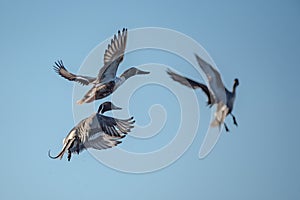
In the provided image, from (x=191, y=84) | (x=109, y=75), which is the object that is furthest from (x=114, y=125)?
(x=191, y=84)

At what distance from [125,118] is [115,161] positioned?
0.51m

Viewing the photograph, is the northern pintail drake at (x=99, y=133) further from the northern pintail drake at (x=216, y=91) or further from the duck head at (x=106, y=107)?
the northern pintail drake at (x=216, y=91)

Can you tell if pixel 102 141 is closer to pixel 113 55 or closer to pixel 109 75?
pixel 109 75

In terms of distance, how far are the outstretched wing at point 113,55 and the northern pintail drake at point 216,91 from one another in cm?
80

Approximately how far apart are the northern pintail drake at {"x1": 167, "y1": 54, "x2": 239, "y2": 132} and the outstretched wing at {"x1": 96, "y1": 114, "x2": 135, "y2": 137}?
2.84 ft

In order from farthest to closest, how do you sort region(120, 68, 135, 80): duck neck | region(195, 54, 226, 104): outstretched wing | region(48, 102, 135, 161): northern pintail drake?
region(120, 68, 135, 80): duck neck, region(48, 102, 135, 161): northern pintail drake, region(195, 54, 226, 104): outstretched wing

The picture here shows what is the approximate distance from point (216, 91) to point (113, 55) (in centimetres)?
130

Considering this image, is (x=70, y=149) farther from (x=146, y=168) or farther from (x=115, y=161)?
(x=146, y=168)

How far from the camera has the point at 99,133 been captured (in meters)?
6.10

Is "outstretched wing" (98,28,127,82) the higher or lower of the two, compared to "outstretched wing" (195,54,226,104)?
higher

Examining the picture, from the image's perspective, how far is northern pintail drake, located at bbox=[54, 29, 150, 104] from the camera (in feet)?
20.0

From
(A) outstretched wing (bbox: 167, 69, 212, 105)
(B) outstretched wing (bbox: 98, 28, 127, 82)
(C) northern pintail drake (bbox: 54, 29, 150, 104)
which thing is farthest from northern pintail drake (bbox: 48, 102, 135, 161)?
(A) outstretched wing (bbox: 167, 69, 212, 105)

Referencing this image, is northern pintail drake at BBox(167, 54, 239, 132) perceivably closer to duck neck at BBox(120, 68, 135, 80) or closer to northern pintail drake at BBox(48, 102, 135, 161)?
duck neck at BBox(120, 68, 135, 80)

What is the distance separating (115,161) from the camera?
6156 millimetres
